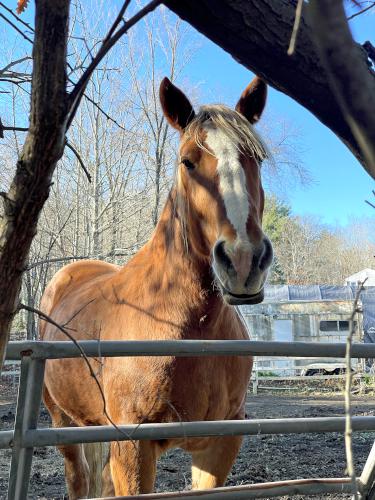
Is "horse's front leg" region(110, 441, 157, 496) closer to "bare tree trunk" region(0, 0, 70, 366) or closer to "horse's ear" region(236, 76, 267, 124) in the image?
"bare tree trunk" region(0, 0, 70, 366)

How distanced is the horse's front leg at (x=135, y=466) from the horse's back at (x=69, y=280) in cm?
194

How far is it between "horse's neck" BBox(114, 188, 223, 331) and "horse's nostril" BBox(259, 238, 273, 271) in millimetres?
425

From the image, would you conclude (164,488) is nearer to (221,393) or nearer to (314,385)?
(221,393)

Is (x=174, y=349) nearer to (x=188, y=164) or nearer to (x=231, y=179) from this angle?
(x=231, y=179)

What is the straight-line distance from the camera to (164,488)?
4.57 metres

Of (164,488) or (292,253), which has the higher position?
(292,253)

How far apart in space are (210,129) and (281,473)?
3691 mm

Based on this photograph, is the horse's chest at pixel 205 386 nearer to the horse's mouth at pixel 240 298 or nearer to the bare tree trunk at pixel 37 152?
the horse's mouth at pixel 240 298

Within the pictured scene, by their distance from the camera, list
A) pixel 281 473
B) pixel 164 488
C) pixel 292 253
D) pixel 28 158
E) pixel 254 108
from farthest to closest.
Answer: pixel 292 253 → pixel 281 473 → pixel 164 488 → pixel 254 108 → pixel 28 158

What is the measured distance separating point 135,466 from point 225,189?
4.14 feet

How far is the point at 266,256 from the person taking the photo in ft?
6.95

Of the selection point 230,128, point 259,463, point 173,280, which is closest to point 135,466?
point 173,280

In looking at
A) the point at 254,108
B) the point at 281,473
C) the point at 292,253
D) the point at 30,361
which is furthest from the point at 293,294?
the point at 292,253

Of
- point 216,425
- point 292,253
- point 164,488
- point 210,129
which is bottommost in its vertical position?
point 164,488
